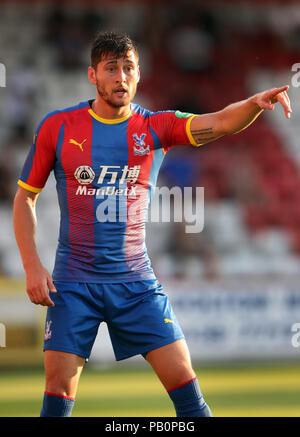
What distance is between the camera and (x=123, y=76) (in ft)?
14.5

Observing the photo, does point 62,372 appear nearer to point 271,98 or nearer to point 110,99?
point 110,99

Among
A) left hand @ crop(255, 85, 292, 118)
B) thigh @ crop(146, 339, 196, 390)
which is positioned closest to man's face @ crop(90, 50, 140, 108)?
left hand @ crop(255, 85, 292, 118)

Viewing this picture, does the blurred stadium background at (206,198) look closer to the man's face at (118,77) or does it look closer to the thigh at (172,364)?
the thigh at (172,364)

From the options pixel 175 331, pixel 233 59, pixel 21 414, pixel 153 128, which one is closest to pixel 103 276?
pixel 175 331

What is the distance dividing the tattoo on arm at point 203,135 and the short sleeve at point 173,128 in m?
0.02

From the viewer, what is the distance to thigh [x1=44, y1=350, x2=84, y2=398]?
4.28 metres

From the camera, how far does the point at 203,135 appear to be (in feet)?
14.7

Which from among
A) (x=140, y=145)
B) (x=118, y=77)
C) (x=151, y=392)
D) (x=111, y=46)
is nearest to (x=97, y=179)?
(x=140, y=145)

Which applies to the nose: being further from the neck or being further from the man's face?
the neck

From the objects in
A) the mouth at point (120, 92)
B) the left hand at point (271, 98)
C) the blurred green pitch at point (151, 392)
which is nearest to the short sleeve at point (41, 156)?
the mouth at point (120, 92)

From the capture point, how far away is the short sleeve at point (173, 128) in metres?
4.52

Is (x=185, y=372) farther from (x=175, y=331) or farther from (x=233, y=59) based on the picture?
(x=233, y=59)

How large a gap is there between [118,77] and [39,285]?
1158mm

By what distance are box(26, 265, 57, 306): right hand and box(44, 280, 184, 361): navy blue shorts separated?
122 mm
